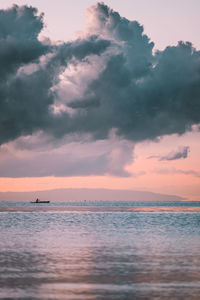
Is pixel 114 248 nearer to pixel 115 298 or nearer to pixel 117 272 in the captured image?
pixel 117 272

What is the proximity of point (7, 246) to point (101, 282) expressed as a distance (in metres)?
20.7

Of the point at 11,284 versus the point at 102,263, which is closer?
the point at 11,284

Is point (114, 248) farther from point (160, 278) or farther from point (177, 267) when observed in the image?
point (160, 278)

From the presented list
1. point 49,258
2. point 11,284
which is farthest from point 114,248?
point 11,284

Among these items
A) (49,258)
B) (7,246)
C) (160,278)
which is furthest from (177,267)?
(7,246)

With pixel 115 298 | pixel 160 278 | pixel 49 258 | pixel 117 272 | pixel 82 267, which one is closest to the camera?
pixel 115 298

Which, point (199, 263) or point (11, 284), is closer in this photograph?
point (11, 284)

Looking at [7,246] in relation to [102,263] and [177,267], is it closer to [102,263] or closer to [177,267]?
[102,263]

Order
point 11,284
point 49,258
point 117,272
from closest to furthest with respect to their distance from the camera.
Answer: point 11,284
point 117,272
point 49,258

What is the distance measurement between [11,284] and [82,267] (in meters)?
6.73

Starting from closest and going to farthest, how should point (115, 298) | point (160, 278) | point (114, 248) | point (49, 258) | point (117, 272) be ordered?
point (115, 298) → point (160, 278) → point (117, 272) → point (49, 258) → point (114, 248)

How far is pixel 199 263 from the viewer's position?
30.7 metres

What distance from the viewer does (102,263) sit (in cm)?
3092

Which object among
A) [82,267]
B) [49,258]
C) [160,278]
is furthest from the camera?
[49,258]
